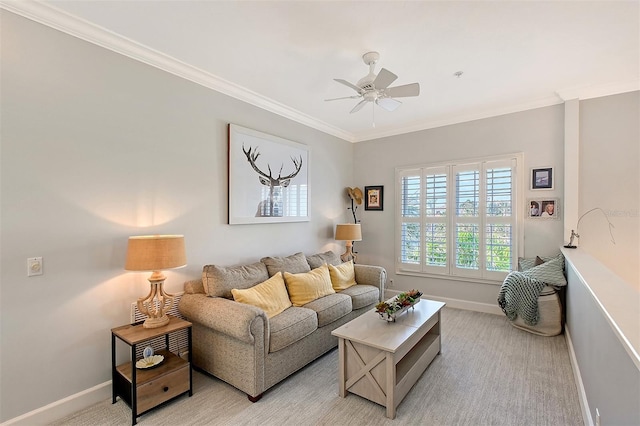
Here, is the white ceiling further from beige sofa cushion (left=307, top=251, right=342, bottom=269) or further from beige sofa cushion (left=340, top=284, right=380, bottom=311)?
beige sofa cushion (left=340, top=284, right=380, bottom=311)

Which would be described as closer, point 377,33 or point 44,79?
point 44,79

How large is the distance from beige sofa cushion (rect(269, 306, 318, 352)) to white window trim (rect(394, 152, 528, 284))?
8.16 ft

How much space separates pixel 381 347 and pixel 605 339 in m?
1.21

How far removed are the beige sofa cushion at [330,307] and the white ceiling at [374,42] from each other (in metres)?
2.30

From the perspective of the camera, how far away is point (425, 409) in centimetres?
217

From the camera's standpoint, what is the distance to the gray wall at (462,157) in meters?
3.76

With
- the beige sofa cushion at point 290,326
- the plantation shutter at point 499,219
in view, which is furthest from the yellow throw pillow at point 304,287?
the plantation shutter at point 499,219

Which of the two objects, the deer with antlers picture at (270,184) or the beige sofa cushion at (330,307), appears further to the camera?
the deer with antlers picture at (270,184)

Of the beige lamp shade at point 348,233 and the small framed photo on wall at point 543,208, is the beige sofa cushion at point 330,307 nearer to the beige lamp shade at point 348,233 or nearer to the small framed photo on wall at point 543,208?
the beige lamp shade at point 348,233

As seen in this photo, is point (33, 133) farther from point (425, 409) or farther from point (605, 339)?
point (605, 339)

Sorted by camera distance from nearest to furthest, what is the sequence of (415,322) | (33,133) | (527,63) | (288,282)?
1. (33,133)
2. (415,322)
3. (527,63)
4. (288,282)

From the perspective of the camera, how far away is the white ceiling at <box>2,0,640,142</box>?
82.1 inches

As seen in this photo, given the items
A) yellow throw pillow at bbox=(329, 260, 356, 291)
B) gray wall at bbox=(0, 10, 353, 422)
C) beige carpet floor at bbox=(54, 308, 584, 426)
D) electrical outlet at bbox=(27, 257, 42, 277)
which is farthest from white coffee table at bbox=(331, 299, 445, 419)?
electrical outlet at bbox=(27, 257, 42, 277)

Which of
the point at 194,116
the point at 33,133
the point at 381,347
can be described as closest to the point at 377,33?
the point at 194,116
